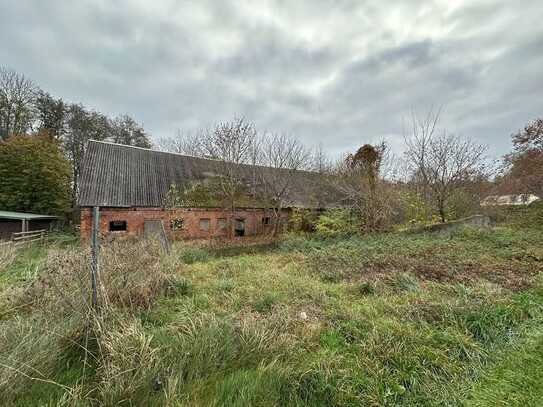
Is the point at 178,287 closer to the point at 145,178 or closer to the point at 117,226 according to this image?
the point at 117,226

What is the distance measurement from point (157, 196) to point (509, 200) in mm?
25146

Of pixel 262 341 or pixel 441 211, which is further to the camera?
pixel 441 211

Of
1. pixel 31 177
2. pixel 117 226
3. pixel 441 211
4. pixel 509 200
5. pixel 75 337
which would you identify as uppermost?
pixel 31 177

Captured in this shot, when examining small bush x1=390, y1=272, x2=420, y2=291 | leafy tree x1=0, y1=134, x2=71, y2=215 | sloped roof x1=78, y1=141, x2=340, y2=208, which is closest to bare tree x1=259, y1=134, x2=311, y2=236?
sloped roof x1=78, y1=141, x2=340, y2=208

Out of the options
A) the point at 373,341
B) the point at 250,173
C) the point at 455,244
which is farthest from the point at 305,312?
the point at 250,173

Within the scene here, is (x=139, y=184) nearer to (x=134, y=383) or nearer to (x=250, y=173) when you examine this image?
(x=250, y=173)

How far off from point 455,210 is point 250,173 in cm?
1387

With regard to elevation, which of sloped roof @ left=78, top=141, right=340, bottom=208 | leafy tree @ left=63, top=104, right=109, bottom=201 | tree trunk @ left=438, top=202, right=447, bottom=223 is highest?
leafy tree @ left=63, top=104, right=109, bottom=201

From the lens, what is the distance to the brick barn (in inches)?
554

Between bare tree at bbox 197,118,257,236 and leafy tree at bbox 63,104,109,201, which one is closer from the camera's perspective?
bare tree at bbox 197,118,257,236

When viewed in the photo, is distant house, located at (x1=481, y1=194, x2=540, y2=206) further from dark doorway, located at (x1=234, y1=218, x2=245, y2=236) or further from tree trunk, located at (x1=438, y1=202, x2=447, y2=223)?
dark doorway, located at (x1=234, y1=218, x2=245, y2=236)

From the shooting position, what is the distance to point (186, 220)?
50.5 ft

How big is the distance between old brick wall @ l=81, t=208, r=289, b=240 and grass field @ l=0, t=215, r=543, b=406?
9.35m

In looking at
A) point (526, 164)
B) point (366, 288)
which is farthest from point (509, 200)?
point (366, 288)
